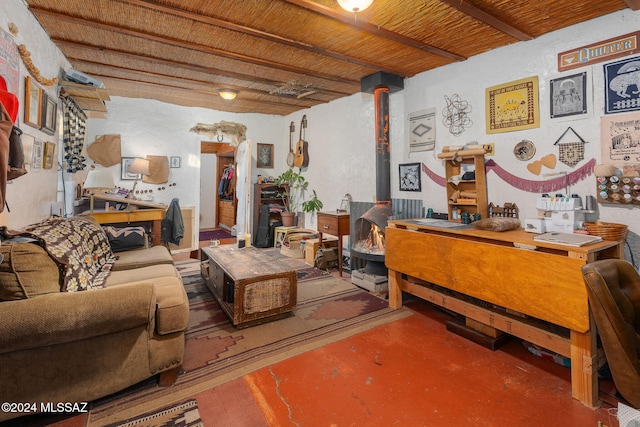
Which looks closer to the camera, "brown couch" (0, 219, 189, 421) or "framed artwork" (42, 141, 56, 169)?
"brown couch" (0, 219, 189, 421)

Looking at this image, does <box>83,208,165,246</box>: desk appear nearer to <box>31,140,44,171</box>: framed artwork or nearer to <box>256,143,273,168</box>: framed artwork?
<box>31,140,44,171</box>: framed artwork

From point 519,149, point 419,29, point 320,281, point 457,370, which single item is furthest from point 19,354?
point 519,149

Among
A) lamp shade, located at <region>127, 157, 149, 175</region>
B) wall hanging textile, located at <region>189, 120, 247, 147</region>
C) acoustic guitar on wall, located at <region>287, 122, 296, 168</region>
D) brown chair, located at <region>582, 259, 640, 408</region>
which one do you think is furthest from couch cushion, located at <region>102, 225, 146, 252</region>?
brown chair, located at <region>582, 259, 640, 408</region>

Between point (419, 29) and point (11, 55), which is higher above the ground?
point (419, 29)

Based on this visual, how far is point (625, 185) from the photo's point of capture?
6.63ft

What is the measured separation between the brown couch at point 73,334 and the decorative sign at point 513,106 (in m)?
2.93

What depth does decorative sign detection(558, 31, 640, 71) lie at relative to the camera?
2.02 metres

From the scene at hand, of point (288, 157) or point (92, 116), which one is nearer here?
point (92, 116)

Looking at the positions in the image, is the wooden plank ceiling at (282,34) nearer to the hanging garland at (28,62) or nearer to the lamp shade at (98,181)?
the hanging garland at (28,62)

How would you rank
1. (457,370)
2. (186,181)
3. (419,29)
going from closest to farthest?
(457,370) → (419,29) → (186,181)

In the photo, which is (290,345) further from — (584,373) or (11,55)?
(11,55)

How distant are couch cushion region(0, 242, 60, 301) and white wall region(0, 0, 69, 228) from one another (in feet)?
1.91

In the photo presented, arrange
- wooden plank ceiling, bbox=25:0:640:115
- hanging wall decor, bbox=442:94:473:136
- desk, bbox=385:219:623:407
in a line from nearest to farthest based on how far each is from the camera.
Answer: desk, bbox=385:219:623:407, wooden plank ceiling, bbox=25:0:640:115, hanging wall decor, bbox=442:94:473:136

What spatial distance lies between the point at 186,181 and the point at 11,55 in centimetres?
328
